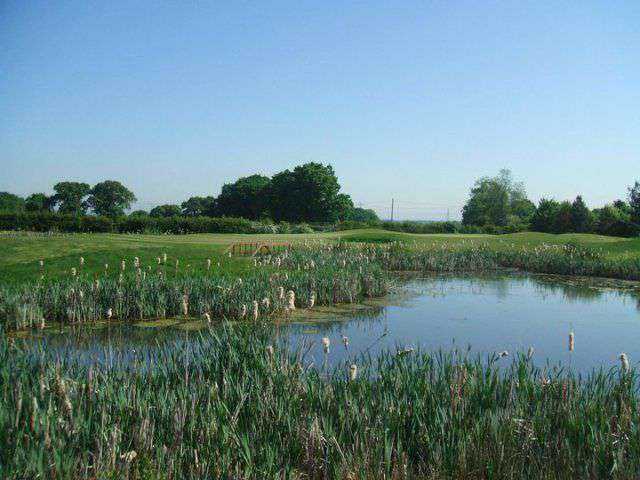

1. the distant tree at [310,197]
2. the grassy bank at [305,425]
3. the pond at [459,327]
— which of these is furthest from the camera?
the distant tree at [310,197]

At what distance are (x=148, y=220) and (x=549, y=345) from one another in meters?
38.0

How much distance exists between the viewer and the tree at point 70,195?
83.2m

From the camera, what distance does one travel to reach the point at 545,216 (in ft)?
180

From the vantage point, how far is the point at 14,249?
18109 millimetres

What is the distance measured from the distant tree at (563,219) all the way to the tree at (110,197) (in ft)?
209

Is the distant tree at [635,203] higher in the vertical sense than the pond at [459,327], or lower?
higher

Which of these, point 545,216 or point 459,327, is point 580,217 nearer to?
point 545,216

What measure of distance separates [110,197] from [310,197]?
40.0m

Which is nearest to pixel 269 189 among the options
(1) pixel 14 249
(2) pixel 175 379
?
(1) pixel 14 249

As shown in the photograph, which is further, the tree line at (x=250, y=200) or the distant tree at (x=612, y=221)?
the tree line at (x=250, y=200)

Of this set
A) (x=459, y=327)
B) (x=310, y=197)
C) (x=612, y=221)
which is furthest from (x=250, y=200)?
(x=459, y=327)

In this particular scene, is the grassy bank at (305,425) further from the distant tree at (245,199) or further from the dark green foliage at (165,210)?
the dark green foliage at (165,210)

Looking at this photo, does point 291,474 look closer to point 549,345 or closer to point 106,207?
point 549,345

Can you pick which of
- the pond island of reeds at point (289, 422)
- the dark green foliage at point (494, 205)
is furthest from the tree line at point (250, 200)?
the pond island of reeds at point (289, 422)
